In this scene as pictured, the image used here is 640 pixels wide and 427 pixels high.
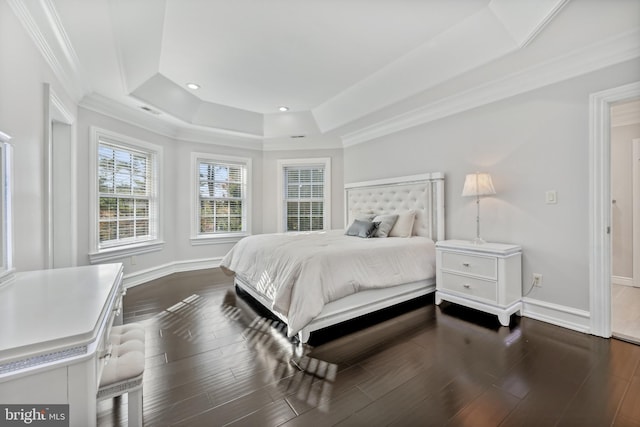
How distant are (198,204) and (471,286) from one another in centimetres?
440

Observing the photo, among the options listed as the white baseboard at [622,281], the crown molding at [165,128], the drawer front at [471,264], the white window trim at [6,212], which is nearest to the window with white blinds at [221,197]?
the crown molding at [165,128]

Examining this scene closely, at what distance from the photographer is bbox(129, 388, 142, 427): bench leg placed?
1.23 meters

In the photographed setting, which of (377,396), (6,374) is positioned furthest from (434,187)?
(6,374)

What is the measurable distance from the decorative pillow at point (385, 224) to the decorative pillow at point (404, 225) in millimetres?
59

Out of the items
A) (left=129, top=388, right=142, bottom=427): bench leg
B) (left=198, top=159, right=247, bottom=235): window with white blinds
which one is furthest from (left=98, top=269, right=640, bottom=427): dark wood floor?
(left=198, top=159, right=247, bottom=235): window with white blinds

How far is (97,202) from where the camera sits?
3457 mm

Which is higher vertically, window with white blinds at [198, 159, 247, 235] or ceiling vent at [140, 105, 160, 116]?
ceiling vent at [140, 105, 160, 116]

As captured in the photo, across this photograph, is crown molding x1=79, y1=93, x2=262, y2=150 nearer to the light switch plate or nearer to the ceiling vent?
the ceiling vent

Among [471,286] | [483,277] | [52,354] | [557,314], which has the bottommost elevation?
[557,314]

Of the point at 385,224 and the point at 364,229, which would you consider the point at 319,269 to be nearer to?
the point at 364,229

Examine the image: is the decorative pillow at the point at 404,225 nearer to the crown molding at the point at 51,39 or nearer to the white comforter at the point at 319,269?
the white comforter at the point at 319,269

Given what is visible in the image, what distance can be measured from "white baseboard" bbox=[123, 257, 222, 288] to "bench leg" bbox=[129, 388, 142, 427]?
312 centimetres

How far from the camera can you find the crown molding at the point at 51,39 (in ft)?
5.91

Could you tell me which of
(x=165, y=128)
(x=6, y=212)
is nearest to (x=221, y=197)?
(x=165, y=128)
